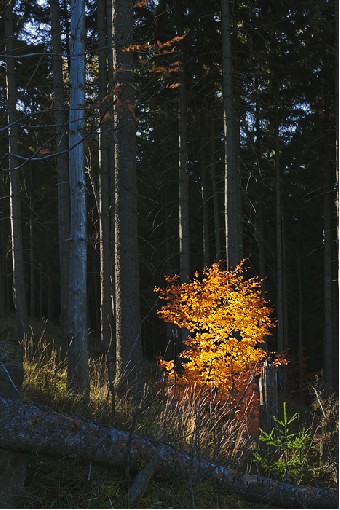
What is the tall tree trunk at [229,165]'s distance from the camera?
12.0 m

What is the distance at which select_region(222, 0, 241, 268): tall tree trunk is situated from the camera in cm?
1197

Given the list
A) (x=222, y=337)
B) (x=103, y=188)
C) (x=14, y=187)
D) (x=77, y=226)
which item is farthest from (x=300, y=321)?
(x=77, y=226)

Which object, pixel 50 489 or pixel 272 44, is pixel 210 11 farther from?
pixel 50 489

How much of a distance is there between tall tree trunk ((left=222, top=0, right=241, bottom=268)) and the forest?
50 millimetres

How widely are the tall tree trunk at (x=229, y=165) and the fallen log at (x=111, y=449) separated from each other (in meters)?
7.26

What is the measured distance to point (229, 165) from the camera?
1216 cm

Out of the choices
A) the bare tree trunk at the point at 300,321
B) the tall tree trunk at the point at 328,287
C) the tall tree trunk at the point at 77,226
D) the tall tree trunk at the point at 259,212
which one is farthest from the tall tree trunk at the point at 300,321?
the tall tree trunk at the point at 77,226

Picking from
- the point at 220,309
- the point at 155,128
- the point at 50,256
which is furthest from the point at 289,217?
the point at 220,309

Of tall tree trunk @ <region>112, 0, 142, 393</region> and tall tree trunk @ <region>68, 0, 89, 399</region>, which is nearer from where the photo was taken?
tall tree trunk @ <region>68, 0, 89, 399</region>

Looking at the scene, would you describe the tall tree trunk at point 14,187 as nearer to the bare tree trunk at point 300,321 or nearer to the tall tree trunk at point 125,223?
the tall tree trunk at point 125,223

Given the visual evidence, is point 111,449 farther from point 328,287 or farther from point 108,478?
point 328,287

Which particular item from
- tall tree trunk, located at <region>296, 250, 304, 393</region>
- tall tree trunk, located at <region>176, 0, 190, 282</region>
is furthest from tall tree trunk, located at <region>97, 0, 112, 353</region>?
tall tree trunk, located at <region>296, 250, 304, 393</region>

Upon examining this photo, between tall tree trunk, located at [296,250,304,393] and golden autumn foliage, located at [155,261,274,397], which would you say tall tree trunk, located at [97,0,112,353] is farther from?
tall tree trunk, located at [296,250,304,393]

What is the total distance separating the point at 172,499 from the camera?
430 centimetres
